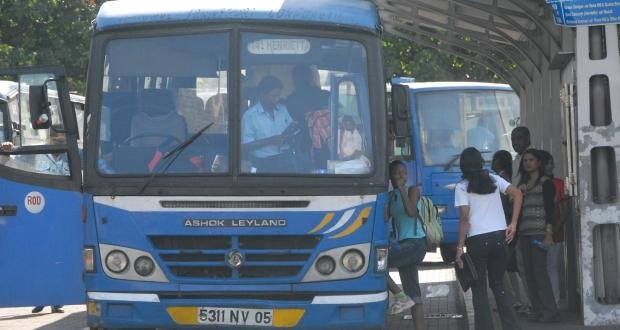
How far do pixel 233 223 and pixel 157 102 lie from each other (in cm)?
106

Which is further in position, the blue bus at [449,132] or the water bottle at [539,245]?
the blue bus at [449,132]

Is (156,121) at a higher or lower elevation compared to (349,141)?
higher

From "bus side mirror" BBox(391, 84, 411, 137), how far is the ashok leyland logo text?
1.25 meters

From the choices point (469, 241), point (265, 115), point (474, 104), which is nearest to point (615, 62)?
point (469, 241)

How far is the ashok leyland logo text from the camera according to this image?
8867 millimetres

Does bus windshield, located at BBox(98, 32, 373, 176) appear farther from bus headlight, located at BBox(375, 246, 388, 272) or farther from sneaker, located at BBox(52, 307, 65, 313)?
sneaker, located at BBox(52, 307, 65, 313)

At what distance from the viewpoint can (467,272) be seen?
1034cm

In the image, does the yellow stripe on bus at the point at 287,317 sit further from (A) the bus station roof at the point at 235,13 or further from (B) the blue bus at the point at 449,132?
(B) the blue bus at the point at 449,132

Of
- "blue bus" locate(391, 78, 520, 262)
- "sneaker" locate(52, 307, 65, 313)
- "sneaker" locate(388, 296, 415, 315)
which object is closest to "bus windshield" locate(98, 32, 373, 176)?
"sneaker" locate(388, 296, 415, 315)

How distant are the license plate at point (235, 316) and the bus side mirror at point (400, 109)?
1.71 metres

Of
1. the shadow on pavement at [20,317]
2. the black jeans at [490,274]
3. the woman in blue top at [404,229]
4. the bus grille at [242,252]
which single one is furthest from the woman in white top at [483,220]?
the shadow on pavement at [20,317]

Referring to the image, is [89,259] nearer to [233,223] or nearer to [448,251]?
[233,223]

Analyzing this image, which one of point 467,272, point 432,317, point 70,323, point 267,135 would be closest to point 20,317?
point 70,323

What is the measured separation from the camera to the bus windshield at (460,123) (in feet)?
64.5
